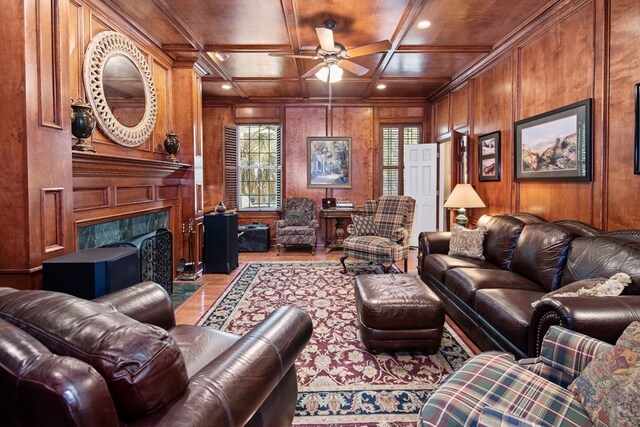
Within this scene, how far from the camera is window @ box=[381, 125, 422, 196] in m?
7.30

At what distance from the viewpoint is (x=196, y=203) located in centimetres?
500

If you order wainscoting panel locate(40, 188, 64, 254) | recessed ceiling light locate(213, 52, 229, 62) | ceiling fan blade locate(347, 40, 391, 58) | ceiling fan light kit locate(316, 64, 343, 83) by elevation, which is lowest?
wainscoting panel locate(40, 188, 64, 254)

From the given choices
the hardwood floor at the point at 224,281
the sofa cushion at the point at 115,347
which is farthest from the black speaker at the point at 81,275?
the hardwood floor at the point at 224,281

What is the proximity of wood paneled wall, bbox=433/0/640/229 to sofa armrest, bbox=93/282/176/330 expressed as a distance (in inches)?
124

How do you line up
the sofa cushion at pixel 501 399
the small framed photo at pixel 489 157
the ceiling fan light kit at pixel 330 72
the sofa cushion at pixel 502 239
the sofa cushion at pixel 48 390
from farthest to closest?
the small framed photo at pixel 489 157 < the ceiling fan light kit at pixel 330 72 < the sofa cushion at pixel 502 239 < the sofa cushion at pixel 501 399 < the sofa cushion at pixel 48 390

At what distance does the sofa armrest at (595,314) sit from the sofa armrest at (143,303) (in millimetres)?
1987

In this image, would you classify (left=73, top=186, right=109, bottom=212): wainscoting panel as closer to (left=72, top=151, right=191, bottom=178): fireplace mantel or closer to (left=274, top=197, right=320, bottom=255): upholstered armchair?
(left=72, top=151, right=191, bottom=178): fireplace mantel

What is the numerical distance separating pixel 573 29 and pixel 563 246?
1923 millimetres

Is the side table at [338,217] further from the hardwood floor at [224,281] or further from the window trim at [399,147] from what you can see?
the window trim at [399,147]

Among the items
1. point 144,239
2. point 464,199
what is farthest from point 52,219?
point 464,199

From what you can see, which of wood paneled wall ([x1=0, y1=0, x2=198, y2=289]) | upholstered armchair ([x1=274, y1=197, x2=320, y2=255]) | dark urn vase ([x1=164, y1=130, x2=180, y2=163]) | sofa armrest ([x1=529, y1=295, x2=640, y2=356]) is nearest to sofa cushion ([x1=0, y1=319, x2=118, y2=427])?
wood paneled wall ([x1=0, y1=0, x2=198, y2=289])

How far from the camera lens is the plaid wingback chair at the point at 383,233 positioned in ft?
15.4

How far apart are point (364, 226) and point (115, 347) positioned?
4.55 m

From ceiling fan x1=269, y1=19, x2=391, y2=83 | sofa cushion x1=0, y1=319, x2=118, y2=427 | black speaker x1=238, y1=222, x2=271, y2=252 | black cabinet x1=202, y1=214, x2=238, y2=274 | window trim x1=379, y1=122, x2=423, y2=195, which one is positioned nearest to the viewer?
sofa cushion x1=0, y1=319, x2=118, y2=427
